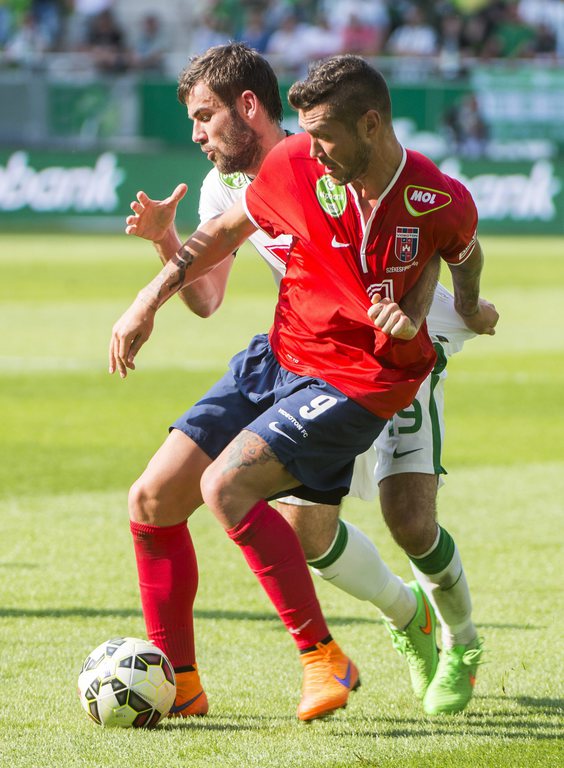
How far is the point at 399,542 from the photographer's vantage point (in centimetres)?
470

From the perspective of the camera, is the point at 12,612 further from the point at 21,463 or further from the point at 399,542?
the point at 21,463

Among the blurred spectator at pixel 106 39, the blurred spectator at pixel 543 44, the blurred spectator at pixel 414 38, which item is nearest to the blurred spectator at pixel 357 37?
the blurred spectator at pixel 414 38

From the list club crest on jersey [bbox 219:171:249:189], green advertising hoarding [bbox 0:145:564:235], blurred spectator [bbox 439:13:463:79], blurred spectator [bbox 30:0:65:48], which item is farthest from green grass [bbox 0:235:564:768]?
blurred spectator [bbox 30:0:65:48]

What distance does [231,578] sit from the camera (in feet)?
21.4

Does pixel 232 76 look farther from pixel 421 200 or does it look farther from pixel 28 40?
pixel 28 40

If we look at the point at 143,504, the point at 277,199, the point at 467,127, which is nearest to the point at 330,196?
the point at 277,199

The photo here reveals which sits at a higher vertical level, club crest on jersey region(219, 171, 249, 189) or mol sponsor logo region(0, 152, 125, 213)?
club crest on jersey region(219, 171, 249, 189)

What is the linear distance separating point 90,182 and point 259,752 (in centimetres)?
2386

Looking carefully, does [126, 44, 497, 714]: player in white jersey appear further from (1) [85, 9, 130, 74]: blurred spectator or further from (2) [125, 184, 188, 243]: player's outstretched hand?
(1) [85, 9, 130, 74]: blurred spectator

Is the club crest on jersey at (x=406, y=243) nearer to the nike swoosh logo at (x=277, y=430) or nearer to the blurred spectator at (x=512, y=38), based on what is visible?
the nike swoosh logo at (x=277, y=430)

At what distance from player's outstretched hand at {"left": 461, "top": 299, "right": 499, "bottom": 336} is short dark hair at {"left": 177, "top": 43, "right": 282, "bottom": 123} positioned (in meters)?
1.00

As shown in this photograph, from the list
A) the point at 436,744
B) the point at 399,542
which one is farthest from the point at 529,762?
the point at 399,542

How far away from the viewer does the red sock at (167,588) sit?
4512 millimetres

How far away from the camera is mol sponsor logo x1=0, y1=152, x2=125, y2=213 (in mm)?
26703
